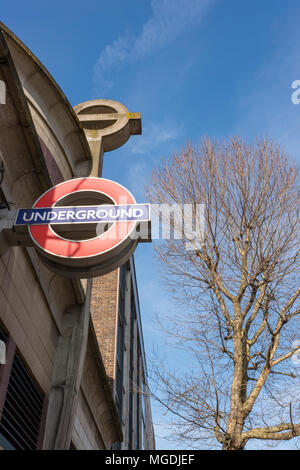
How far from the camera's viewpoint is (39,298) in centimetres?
811

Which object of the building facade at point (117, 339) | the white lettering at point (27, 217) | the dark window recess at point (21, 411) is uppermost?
the building facade at point (117, 339)

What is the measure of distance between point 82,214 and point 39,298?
101 inches

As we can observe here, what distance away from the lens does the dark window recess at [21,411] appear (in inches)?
254

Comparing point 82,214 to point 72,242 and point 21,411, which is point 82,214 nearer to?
point 72,242

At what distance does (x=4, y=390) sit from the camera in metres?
6.14

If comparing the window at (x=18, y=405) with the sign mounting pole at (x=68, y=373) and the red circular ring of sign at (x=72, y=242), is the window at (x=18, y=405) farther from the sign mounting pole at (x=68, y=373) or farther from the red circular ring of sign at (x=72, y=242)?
the red circular ring of sign at (x=72, y=242)

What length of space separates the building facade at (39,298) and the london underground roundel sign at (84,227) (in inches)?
16.8

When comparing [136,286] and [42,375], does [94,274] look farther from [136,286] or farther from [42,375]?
[136,286]

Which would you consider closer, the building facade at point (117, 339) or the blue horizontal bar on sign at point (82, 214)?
the blue horizontal bar on sign at point (82, 214)

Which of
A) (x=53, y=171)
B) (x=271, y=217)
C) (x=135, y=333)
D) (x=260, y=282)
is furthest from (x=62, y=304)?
(x=135, y=333)

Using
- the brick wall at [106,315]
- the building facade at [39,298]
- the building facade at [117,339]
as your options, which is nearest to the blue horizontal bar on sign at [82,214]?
the building facade at [39,298]

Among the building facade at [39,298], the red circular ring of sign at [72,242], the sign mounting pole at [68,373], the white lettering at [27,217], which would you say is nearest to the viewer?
the red circular ring of sign at [72,242]

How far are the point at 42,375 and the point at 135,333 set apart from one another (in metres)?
24.4

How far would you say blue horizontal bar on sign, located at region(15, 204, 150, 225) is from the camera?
6207mm
